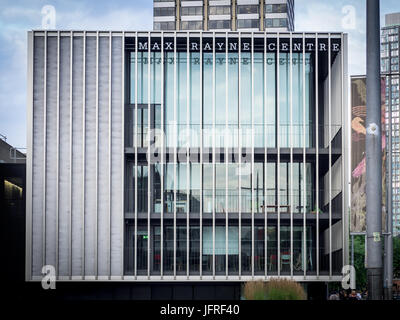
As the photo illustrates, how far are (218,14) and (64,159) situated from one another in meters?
77.6

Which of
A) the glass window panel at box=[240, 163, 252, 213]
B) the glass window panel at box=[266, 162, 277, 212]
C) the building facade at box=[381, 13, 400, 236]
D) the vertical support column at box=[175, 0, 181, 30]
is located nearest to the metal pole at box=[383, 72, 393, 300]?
the glass window panel at box=[266, 162, 277, 212]

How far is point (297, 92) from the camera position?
33.9 metres

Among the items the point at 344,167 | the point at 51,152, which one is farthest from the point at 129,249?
Result: the point at 344,167

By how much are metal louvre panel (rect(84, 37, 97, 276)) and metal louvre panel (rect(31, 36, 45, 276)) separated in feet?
7.41

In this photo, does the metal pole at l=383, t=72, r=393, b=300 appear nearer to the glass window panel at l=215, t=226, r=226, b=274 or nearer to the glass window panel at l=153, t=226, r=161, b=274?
the glass window panel at l=215, t=226, r=226, b=274

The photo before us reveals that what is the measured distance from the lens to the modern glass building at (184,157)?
105 ft

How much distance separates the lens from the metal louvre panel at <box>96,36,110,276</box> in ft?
105

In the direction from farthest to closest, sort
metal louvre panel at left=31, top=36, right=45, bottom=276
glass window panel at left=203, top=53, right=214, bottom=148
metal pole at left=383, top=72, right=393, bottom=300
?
glass window panel at left=203, top=53, right=214, bottom=148, metal louvre panel at left=31, top=36, right=45, bottom=276, metal pole at left=383, top=72, right=393, bottom=300

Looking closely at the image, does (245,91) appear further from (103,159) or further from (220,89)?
(103,159)

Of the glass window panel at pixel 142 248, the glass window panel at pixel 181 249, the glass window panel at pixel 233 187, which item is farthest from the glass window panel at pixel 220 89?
the glass window panel at pixel 142 248

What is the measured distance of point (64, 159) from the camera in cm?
3238

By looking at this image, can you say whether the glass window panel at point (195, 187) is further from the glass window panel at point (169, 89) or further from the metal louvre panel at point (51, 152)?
the metal louvre panel at point (51, 152)

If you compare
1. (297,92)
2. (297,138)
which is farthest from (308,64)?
(297,138)

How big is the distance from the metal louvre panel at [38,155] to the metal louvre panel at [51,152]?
28cm
